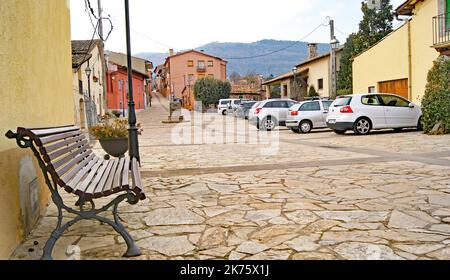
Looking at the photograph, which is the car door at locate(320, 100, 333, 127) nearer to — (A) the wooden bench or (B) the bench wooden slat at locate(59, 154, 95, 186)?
(B) the bench wooden slat at locate(59, 154, 95, 186)

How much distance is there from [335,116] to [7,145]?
12.2m

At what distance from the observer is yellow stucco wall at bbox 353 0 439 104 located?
635 inches

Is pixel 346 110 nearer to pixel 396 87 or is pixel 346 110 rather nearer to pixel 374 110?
pixel 374 110

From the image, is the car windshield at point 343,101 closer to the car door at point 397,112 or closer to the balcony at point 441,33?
the car door at point 397,112

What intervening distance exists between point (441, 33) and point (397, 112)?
4.15 m

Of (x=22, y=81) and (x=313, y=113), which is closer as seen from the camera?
(x=22, y=81)

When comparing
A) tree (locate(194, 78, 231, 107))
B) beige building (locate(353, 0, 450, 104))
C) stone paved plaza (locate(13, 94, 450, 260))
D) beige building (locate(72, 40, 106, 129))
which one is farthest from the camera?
tree (locate(194, 78, 231, 107))

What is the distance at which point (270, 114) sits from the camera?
61.7ft

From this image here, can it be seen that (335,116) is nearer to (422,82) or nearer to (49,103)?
(422,82)

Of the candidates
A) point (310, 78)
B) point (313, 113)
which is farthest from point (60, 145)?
point (310, 78)

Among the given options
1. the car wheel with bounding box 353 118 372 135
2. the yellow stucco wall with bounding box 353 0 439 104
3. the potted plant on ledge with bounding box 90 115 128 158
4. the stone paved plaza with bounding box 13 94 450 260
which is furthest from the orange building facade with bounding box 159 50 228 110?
the stone paved plaza with bounding box 13 94 450 260

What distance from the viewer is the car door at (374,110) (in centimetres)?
1361

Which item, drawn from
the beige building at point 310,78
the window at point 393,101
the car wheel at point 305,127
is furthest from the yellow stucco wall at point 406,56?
the beige building at point 310,78
